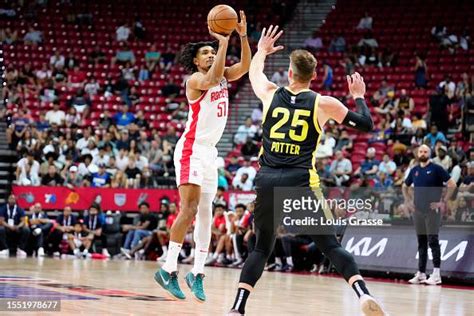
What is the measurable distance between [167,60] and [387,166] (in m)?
10.6

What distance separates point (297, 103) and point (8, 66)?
817 inches

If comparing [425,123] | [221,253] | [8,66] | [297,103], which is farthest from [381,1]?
[297,103]

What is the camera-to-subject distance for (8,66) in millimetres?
26516

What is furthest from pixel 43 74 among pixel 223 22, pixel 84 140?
pixel 223 22

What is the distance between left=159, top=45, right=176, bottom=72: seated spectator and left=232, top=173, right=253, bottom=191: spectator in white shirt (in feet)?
26.7

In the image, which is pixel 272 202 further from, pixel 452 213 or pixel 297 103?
pixel 452 213

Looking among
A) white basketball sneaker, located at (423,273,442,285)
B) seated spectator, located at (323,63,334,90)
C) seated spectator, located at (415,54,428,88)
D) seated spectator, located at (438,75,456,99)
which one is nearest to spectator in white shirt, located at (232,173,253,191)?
seated spectator, located at (438,75,456,99)

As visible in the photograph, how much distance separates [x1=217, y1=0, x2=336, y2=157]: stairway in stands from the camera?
25.0 metres

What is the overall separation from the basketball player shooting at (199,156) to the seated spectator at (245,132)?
546 inches

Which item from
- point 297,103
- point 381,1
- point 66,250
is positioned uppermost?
point 381,1

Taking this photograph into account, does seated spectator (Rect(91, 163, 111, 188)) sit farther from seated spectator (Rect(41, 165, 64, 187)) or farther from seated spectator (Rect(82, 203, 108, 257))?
seated spectator (Rect(82, 203, 108, 257))

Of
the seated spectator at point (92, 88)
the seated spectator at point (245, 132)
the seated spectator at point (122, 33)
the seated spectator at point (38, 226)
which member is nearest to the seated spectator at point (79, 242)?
the seated spectator at point (38, 226)

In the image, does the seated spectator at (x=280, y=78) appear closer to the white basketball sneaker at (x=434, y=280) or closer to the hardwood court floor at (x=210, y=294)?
the hardwood court floor at (x=210, y=294)

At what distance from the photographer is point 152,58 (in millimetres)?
27672
